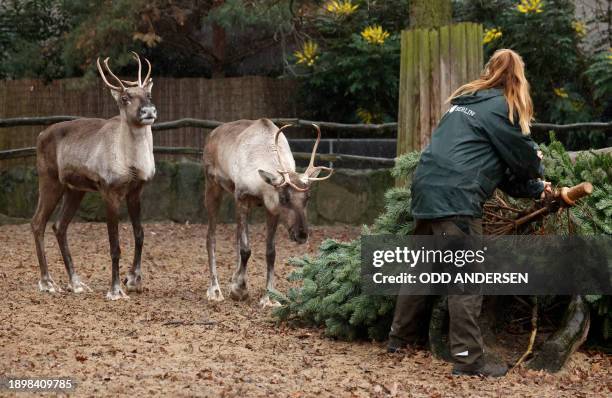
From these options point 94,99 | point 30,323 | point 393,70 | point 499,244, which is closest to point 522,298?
point 499,244

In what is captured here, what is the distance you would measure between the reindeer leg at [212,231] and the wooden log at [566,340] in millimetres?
3345

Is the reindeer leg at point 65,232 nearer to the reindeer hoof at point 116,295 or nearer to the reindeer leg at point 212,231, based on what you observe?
the reindeer hoof at point 116,295

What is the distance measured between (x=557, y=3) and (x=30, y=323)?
9099 millimetres

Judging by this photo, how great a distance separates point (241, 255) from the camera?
8961 mm

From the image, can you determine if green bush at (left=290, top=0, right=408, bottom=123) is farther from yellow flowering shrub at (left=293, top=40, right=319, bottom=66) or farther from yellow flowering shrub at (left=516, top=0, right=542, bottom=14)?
yellow flowering shrub at (left=516, top=0, right=542, bottom=14)

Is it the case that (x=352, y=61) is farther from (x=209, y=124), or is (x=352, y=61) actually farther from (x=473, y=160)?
(x=473, y=160)

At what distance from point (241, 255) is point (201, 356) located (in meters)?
2.40

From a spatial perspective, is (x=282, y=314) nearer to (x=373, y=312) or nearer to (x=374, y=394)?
(x=373, y=312)

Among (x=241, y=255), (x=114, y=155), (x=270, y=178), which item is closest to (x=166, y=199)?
(x=114, y=155)

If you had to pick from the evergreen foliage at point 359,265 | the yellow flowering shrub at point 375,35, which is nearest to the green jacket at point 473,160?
the evergreen foliage at point 359,265

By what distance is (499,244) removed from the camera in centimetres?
666

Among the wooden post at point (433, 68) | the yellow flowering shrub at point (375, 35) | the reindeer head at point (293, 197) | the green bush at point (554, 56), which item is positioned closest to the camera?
the reindeer head at point (293, 197)

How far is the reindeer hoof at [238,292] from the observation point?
8930 millimetres

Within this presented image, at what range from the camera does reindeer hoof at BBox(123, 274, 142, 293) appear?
9.31 m
